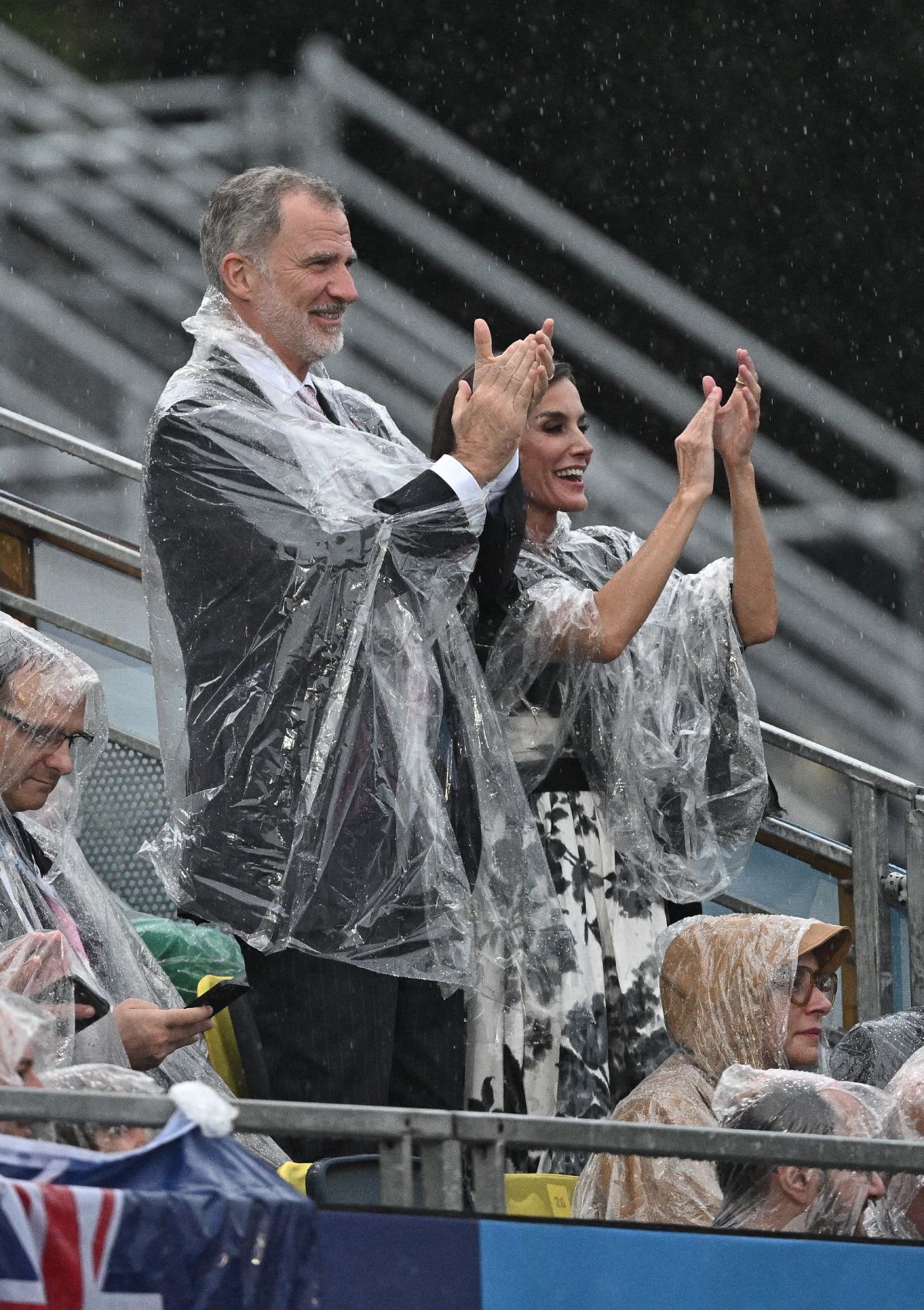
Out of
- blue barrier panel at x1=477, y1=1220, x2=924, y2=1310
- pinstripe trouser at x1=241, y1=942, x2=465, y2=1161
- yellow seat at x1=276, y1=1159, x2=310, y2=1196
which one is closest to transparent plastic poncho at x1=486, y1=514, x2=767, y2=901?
pinstripe trouser at x1=241, y1=942, x2=465, y2=1161

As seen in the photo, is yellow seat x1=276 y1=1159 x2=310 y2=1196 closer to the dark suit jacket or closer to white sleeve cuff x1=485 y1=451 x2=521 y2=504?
the dark suit jacket

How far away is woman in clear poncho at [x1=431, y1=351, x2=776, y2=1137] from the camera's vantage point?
3018 mm

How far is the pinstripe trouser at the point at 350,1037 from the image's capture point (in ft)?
8.95

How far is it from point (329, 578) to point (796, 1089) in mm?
879

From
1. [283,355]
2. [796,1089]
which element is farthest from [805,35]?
[796,1089]

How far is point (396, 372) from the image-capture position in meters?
6.97

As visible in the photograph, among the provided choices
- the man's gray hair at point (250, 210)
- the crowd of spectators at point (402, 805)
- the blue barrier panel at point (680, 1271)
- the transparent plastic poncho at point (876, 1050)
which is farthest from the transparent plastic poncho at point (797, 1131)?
the man's gray hair at point (250, 210)

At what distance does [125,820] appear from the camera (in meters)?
4.22

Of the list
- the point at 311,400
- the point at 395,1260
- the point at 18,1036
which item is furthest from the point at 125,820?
the point at 395,1260

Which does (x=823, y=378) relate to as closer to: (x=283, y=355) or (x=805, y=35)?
(x=805, y=35)

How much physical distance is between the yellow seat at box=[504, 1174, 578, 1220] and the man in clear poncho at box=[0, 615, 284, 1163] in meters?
0.31

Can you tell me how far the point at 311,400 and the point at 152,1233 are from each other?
1.54 m

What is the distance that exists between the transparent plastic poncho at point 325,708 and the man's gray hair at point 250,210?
0.72 ft

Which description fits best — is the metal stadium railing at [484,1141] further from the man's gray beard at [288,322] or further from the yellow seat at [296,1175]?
the man's gray beard at [288,322]
